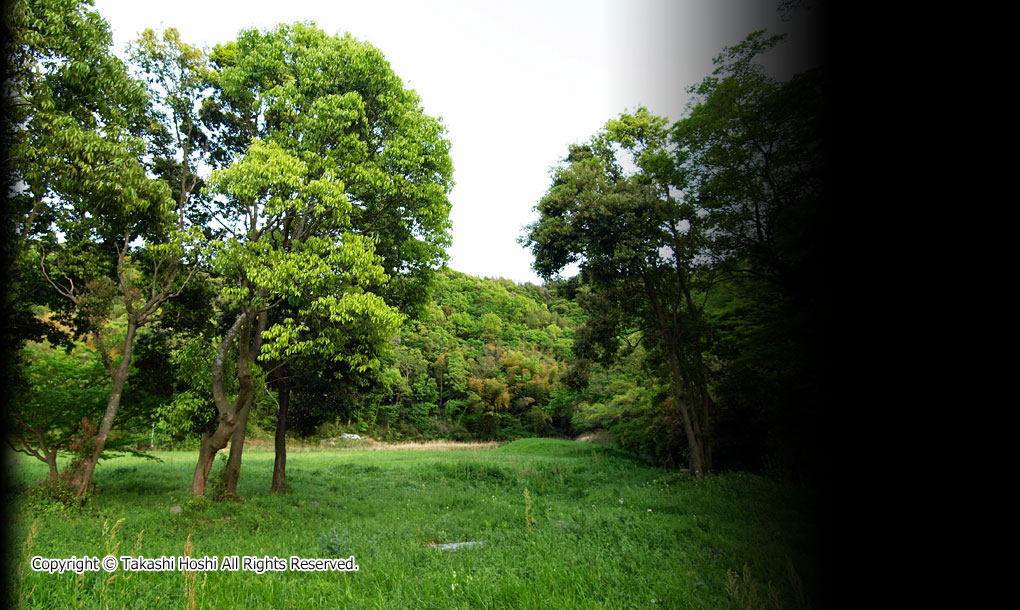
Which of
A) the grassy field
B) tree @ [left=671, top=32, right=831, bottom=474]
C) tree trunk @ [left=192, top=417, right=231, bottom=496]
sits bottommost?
the grassy field

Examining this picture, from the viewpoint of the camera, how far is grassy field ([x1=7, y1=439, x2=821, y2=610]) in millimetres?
3389

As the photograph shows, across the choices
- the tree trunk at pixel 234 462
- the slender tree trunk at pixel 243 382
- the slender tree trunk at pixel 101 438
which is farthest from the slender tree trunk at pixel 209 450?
the slender tree trunk at pixel 101 438

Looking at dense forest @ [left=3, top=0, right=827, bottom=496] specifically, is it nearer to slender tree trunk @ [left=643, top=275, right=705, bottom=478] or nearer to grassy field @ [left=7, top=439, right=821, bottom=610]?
slender tree trunk @ [left=643, top=275, right=705, bottom=478]

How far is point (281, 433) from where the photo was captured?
449 inches

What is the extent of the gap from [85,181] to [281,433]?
23.2ft

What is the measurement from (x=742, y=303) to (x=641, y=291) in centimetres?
387

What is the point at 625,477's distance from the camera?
1381 cm

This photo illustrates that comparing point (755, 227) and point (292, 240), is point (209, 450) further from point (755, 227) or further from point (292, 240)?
point (755, 227)

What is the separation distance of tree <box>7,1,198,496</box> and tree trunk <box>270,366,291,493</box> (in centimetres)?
335

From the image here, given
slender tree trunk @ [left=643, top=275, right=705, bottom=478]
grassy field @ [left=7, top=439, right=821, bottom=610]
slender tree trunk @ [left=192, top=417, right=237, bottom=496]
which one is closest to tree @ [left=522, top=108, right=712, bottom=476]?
slender tree trunk @ [left=643, top=275, right=705, bottom=478]

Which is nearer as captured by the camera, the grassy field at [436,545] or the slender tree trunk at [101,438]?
the grassy field at [436,545]

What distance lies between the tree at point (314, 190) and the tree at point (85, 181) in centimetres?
126

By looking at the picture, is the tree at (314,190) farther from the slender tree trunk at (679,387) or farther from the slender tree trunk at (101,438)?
the slender tree trunk at (679,387)

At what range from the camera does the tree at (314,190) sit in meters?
7.48
